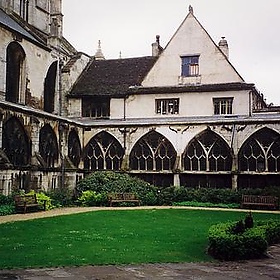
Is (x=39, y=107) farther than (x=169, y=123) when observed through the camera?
Yes

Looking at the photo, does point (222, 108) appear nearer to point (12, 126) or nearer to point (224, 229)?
point (12, 126)

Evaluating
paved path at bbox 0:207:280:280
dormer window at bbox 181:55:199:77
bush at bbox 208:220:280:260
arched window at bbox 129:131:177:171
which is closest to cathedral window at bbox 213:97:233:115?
dormer window at bbox 181:55:199:77

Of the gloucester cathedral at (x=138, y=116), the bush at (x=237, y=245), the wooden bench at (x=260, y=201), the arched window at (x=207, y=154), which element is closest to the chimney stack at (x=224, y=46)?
the gloucester cathedral at (x=138, y=116)

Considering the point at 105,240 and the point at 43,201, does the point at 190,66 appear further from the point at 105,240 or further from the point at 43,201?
the point at 105,240

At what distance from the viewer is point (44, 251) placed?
40.3 ft

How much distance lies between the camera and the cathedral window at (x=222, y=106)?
35.8 metres

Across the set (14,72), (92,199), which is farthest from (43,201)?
(14,72)

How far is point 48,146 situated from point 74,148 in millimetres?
3785

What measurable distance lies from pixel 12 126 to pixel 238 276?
783 inches

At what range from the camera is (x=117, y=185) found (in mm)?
30938

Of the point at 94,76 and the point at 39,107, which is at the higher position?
the point at 94,76

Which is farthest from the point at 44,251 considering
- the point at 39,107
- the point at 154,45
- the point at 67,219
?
the point at 154,45

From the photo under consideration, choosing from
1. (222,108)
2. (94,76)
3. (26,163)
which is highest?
(94,76)

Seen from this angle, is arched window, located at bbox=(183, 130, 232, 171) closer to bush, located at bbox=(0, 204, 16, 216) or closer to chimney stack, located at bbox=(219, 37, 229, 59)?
chimney stack, located at bbox=(219, 37, 229, 59)
